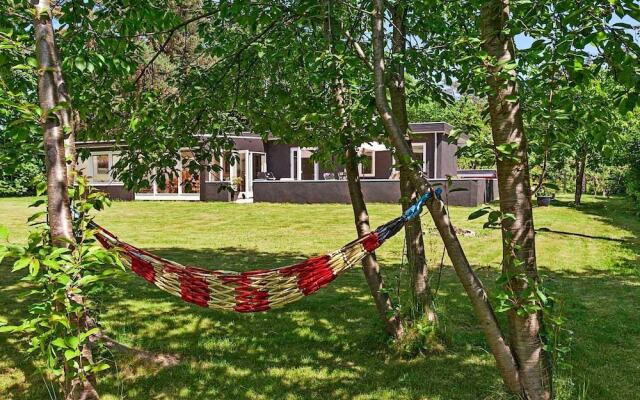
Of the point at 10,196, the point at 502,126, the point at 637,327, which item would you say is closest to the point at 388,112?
the point at 502,126

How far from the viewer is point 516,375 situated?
9.02 feet

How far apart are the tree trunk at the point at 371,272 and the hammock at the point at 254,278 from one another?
3.03ft

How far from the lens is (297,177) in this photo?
865 inches

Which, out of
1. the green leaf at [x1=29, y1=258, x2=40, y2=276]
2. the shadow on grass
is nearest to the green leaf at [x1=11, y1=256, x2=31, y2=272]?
the green leaf at [x1=29, y1=258, x2=40, y2=276]

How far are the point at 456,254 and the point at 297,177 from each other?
19.3 m

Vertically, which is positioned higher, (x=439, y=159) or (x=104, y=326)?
(x=439, y=159)

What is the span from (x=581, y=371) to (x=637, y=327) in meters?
1.60

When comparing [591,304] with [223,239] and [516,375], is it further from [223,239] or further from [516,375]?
[223,239]

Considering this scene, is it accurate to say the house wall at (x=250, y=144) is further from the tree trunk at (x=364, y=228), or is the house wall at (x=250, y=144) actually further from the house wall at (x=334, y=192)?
the tree trunk at (x=364, y=228)

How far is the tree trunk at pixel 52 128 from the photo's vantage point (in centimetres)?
241

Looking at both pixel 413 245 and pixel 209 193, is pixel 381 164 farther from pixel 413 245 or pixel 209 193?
pixel 413 245

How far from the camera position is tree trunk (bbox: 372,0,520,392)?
9.07 feet

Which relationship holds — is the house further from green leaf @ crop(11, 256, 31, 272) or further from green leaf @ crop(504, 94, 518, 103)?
green leaf @ crop(11, 256, 31, 272)

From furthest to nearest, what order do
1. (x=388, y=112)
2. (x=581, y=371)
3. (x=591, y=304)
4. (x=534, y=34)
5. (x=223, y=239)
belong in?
(x=223, y=239), (x=591, y=304), (x=581, y=371), (x=388, y=112), (x=534, y=34)
